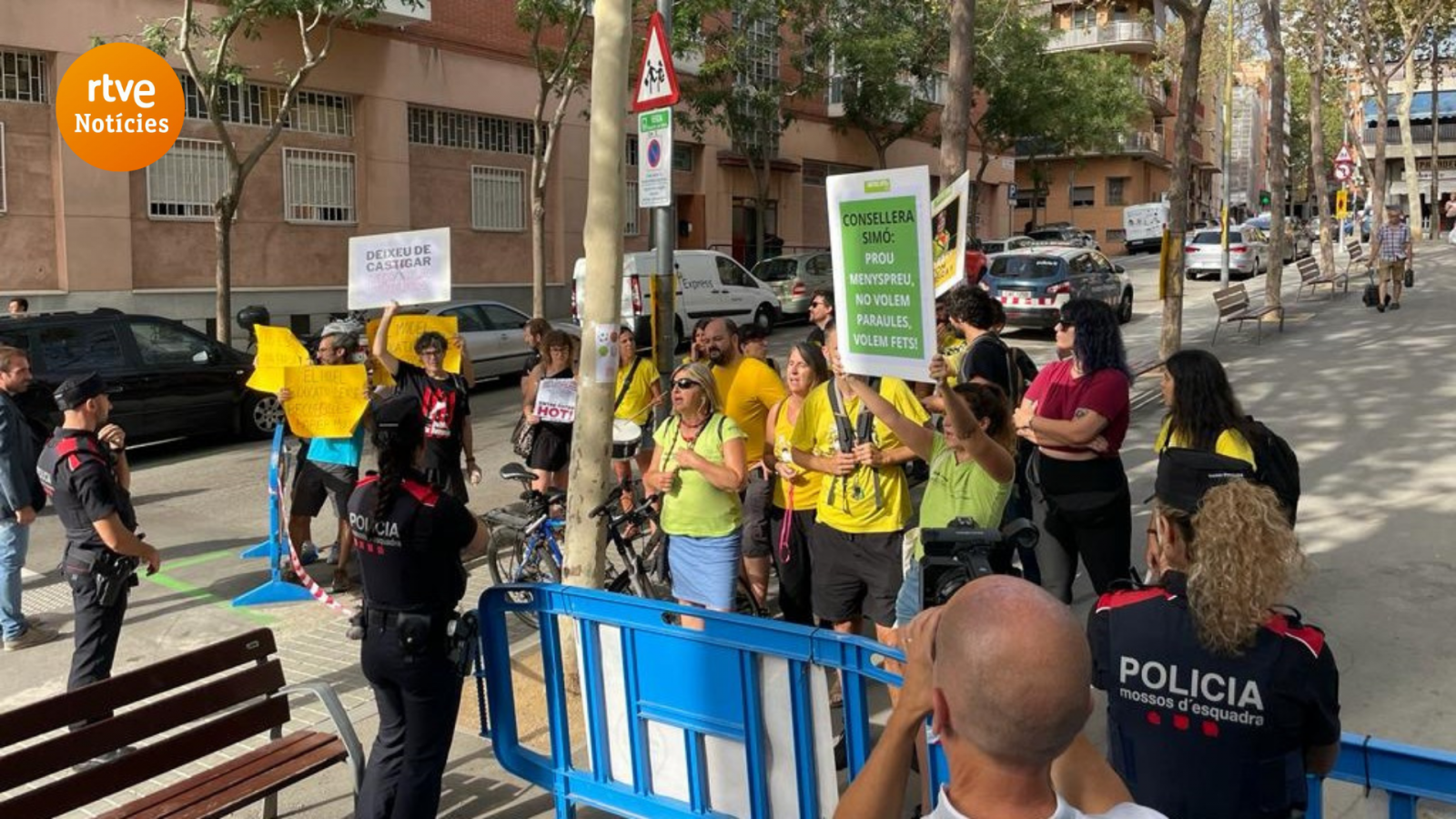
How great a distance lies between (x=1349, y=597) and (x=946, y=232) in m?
3.59

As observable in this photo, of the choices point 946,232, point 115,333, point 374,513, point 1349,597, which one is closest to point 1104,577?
point 946,232

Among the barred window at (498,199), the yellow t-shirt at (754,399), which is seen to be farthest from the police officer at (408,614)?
the barred window at (498,199)

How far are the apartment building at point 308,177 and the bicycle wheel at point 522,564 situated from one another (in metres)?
12.6

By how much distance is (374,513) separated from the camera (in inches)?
153

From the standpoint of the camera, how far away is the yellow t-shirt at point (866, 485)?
4.98m

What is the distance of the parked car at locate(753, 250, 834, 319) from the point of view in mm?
23969

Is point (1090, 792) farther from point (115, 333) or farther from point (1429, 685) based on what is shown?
point (115, 333)

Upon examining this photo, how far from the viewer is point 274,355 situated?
7.47 m

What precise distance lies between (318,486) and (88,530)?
263cm

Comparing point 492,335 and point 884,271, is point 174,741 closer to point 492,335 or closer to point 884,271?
point 884,271

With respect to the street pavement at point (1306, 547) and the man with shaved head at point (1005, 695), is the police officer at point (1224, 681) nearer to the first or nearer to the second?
the man with shaved head at point (1005, 695)

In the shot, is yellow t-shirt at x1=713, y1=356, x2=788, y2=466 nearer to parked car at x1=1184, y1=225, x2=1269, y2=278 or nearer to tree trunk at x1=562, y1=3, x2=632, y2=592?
tree trunk at x1=562, y1=3, x2=632, y2=592

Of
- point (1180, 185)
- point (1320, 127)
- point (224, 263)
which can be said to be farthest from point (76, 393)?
point (1320, 127)

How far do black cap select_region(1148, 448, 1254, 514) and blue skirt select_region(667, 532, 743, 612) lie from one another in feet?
7.43
